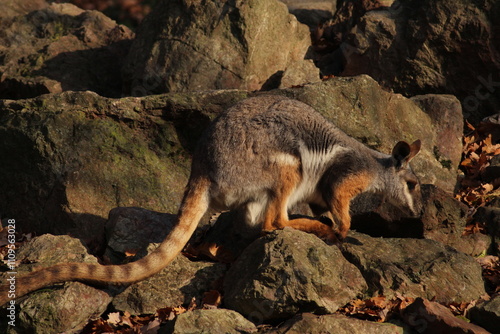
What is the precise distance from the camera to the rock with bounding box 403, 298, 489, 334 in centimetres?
565

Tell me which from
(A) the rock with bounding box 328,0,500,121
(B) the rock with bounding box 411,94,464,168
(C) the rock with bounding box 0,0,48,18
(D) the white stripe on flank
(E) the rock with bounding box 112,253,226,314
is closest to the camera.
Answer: (E) the rock with bounding box 112,253,226,314

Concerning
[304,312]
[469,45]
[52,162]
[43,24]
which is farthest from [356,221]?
[43,24]

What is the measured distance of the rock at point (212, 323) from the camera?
546 centimetres

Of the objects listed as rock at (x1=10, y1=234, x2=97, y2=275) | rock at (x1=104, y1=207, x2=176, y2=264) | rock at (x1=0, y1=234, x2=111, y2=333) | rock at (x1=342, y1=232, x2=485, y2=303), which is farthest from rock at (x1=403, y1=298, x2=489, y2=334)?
rock at (x1=10, y1=234, x2=97, y2=275)

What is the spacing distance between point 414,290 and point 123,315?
299 centimetres

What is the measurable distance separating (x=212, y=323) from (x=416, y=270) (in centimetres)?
243

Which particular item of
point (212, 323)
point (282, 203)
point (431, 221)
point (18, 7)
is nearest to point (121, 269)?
point (212, 323)

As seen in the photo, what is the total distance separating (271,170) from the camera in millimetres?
6953

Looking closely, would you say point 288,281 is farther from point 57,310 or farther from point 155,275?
point 57,310

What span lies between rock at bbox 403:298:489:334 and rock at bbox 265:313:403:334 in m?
0.26

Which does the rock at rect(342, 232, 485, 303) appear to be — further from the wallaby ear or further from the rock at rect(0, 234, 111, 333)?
the rock at rect(0, 234, 111, 333)

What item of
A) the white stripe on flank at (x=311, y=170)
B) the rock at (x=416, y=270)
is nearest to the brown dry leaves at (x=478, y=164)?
the rock at (x=416, y=270)

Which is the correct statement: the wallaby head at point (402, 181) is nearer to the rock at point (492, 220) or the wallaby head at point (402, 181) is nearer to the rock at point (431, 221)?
the rock at point (431, 221)

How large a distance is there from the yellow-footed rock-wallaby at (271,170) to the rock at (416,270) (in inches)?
17.2
